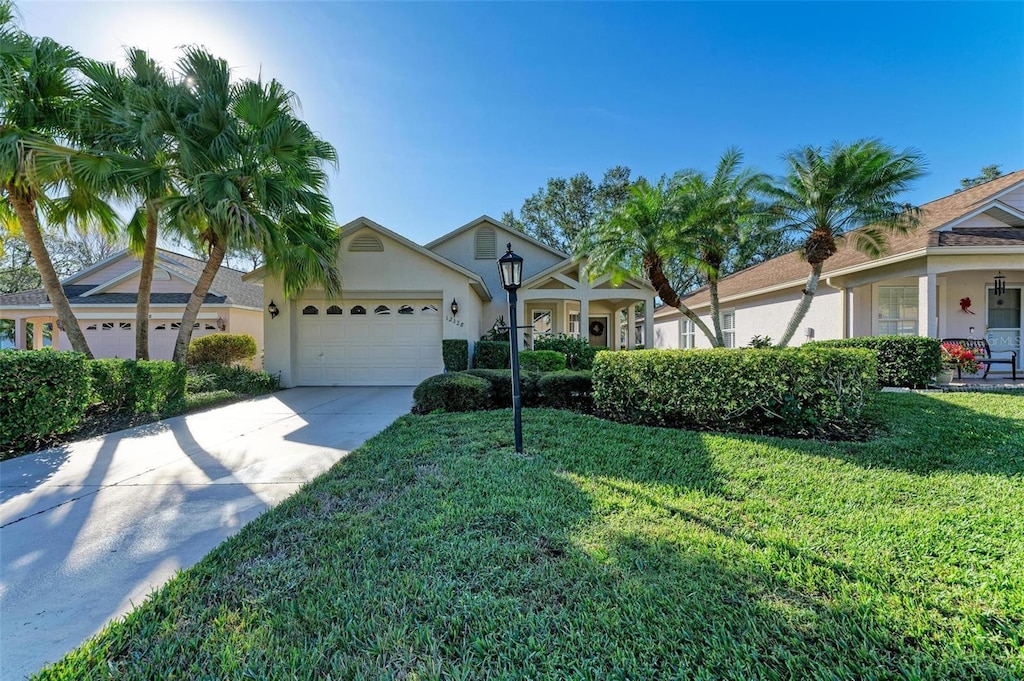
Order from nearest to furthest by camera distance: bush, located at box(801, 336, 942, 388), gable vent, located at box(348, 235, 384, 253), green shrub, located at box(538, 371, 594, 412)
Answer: green shrub, located at box(538, 371, 594, 412) → bush, located at box(801, 336, 942, 388) → gable vent, located at box(348, 235, 384, 253)

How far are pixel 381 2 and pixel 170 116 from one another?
471 cm

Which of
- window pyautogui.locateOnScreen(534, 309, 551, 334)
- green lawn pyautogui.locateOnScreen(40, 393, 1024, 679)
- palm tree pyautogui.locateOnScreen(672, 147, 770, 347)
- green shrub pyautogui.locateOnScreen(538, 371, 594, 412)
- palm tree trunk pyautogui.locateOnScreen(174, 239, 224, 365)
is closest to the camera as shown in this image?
green lawn pyautogui.locateOnScreen(40, 393, 1024, 679)

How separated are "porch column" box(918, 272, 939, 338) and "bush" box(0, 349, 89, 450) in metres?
16.7

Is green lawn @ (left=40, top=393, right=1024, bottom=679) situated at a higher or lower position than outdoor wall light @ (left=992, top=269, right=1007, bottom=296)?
lower

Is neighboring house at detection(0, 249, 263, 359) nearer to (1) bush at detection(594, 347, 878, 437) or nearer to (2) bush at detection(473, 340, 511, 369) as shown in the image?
(2) bush at detection(473, 340, 511, 369)

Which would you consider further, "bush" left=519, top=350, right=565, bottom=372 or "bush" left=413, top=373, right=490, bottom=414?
"bush" left=519, top=350, right=565, bottom=372

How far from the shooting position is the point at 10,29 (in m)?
7.12

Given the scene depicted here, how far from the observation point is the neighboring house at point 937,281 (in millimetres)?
9523

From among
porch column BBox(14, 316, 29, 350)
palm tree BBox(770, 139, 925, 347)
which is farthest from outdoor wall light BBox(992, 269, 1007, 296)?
porch column BBox(14, 316, 29, 350)

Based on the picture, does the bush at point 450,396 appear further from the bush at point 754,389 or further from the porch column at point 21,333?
the porch column at point 21,333

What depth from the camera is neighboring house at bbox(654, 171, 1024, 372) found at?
375 inches

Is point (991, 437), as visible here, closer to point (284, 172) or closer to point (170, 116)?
point (284, 172)

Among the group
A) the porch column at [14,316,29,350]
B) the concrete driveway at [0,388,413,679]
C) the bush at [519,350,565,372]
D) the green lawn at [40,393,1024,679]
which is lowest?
the concrete driveway at [0,388,413,679]

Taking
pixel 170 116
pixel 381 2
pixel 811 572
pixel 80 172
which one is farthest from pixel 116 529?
pixel 381 2
